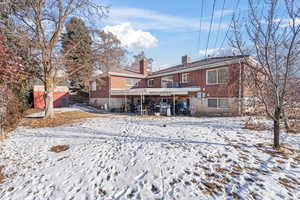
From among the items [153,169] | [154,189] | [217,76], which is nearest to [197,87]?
[217,76]

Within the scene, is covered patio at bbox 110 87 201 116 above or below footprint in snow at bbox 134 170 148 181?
above

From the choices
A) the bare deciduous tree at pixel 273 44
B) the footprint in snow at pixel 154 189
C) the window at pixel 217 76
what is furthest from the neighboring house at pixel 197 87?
the footprint in snow at pixel 154 189

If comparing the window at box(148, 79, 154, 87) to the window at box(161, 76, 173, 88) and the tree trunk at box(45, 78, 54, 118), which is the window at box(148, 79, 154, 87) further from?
the tree trunk at box(45, 78, 54, 118)

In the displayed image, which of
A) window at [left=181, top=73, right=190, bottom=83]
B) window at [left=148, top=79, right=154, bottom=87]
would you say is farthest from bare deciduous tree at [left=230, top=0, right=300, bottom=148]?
window at [left=148, top=79, right=154, bottom=87]

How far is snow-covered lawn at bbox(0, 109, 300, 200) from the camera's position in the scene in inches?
120

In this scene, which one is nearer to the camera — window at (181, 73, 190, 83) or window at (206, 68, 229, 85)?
window at (206, 68, 229, 85)

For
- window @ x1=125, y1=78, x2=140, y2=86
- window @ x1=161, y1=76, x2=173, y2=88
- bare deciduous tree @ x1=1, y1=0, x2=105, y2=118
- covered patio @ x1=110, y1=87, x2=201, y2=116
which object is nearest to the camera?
bare deciduous tree @ x1=1, y1=0, x2=105, y2=118

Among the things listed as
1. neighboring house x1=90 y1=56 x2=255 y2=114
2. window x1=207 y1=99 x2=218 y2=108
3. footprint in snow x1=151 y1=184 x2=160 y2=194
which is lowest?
footprint in snow x1=151 y1=184 x2=160 y2=194

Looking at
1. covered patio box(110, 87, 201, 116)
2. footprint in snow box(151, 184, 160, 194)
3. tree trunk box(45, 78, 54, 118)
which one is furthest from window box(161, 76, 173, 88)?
footprint in snow box(151, 184, 160, 194)

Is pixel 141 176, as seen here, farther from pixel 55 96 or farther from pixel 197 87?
pixel 55 96

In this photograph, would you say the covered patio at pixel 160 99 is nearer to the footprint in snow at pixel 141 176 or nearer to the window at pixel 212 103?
the window at pixel 212 103

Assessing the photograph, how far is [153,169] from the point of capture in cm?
388

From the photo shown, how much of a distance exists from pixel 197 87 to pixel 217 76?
7.36ft

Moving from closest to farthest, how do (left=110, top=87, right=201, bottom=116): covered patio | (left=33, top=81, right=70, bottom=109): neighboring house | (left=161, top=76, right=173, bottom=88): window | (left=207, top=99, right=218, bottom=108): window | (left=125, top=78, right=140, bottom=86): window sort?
(left=207, top=99, right=218, bottom=108): window → (left=110, top=87, right=201, bottom=116): covered patio → (left=161, top=76, right=173, bottom=88): window → (left=33, top=81, right=70, bottom=109): neighboring house → (left=125, top=78, right=140, bottom=86): window
